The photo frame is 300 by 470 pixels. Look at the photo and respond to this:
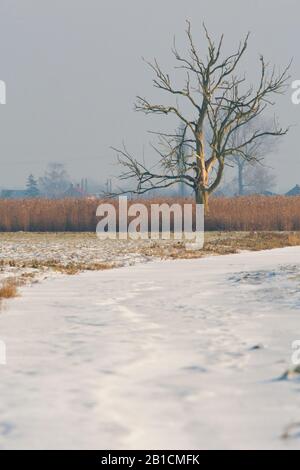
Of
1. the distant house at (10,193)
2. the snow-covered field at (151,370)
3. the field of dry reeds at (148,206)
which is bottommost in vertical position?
the snow-covered field at (151,370)

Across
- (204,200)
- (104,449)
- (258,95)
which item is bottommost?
(104,449)

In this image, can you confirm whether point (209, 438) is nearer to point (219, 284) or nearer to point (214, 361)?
point (214, 361)

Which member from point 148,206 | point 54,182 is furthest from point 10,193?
point 148,206

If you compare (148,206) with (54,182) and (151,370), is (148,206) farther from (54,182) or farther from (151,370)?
(54,182)

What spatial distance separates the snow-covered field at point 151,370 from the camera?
3674 mm

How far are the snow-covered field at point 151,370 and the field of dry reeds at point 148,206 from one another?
2465cm

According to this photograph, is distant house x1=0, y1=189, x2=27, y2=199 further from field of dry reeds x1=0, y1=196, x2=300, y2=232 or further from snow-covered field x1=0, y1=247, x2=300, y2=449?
snow-covered field x1=0, y1=247, x2=300, y2=449

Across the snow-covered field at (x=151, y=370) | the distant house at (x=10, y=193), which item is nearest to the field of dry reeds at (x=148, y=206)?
the snow-covered field at (x=151, y=370)

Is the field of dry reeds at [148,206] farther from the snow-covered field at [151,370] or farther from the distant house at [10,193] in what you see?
the distant house at [10,193]

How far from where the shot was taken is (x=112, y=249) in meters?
22.5

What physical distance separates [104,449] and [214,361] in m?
2.17

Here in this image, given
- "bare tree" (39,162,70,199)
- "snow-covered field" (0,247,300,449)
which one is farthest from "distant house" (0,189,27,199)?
"snow-covered field" (0,247,300,449)

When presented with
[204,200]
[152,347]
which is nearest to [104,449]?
[152,347]

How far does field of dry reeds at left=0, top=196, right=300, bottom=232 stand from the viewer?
113 ft
